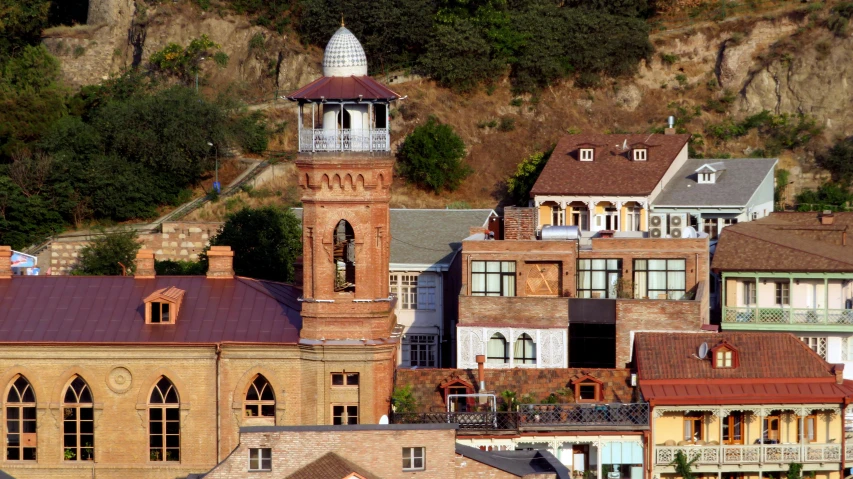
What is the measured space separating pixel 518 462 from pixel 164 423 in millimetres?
13711

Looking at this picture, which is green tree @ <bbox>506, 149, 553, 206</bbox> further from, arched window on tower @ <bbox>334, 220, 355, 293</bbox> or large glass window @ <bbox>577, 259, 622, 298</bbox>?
arched window on tower @ <bbox>334, 220, 355, 293</bbox>

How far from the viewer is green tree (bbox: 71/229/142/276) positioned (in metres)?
94.1

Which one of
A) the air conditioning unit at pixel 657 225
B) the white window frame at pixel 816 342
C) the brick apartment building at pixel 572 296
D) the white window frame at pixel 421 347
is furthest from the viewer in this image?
the air conditioning unit at pixel 657 225

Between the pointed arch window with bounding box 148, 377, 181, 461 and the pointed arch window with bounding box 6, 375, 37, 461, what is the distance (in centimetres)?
408

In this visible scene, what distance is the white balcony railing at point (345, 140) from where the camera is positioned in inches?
2500

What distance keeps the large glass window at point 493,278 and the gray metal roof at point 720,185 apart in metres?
19.7

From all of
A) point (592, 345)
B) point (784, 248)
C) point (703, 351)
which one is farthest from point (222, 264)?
point (784, 248)

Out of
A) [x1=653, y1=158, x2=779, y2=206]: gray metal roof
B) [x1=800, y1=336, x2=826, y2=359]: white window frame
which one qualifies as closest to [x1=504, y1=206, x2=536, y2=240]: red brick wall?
[x1=800, y1=336, x2=826, y2=359]: white window frame

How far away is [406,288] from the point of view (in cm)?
8194

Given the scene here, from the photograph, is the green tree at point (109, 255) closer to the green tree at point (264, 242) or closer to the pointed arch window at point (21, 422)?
the green tree at point (264, 242)

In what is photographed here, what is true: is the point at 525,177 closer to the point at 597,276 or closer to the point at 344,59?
the point at 597,276

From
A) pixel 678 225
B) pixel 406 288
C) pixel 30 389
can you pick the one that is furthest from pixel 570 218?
pixel 30 389

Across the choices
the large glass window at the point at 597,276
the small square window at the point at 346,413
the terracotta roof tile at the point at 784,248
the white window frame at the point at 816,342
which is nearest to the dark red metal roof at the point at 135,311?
the small square window at the point at 346,413

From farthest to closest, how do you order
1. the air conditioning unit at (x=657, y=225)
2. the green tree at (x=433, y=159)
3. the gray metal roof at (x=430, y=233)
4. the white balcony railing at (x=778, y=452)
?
the green tree at (x=433, y=159) → the air conditioning unit at (x=657, y=225) → the gray metal roof at (x=430, y=233) → the white balcony railing at (x=778, y=452)
